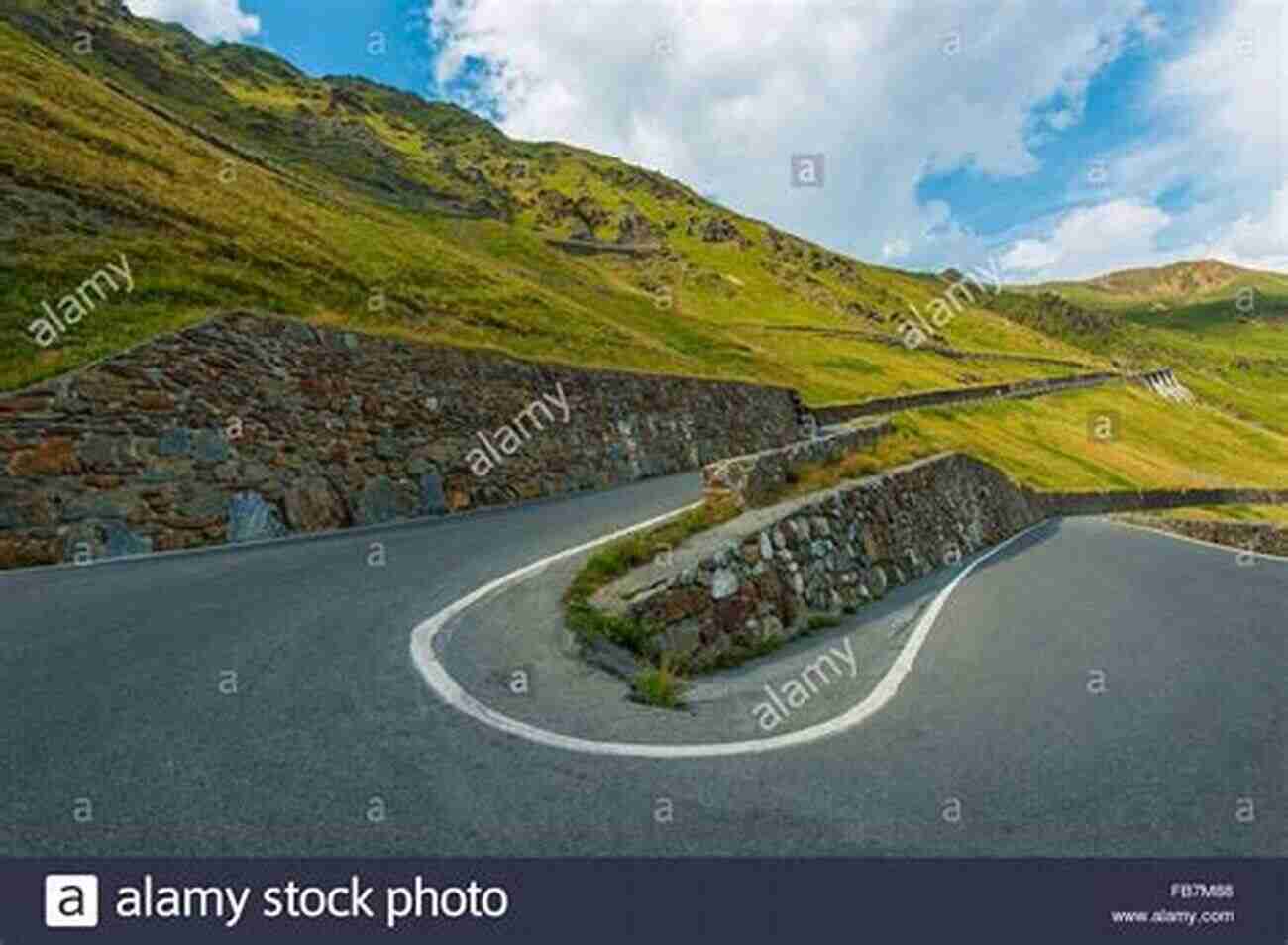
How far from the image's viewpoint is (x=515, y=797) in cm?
496

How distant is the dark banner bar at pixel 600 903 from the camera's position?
409 cm

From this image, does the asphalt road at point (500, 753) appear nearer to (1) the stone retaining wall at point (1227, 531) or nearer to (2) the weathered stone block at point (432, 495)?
(2) the weathered stone block at point (432, 495)

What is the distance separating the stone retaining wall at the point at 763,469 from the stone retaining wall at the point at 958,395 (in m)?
33.8

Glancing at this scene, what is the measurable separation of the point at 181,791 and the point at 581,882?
93.1 inches

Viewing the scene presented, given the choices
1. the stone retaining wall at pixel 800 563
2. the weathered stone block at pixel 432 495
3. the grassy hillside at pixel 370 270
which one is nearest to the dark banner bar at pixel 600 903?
the stone retaining wall at pixel 800 563

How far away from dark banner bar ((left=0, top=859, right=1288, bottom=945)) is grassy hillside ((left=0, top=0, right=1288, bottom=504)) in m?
12.1

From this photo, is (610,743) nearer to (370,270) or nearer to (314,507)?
(314,507)

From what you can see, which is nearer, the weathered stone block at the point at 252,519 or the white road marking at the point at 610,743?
the white road marking at the point at 610,743

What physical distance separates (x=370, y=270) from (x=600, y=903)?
3422 cm

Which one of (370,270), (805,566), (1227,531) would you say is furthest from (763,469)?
(1227,531)

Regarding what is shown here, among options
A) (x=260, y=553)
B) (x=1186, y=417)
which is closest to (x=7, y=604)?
(x=260, y=553)

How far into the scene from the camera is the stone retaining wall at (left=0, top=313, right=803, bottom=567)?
12805mm

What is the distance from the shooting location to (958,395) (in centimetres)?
8256

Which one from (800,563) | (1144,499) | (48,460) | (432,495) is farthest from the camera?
(1144,499)
